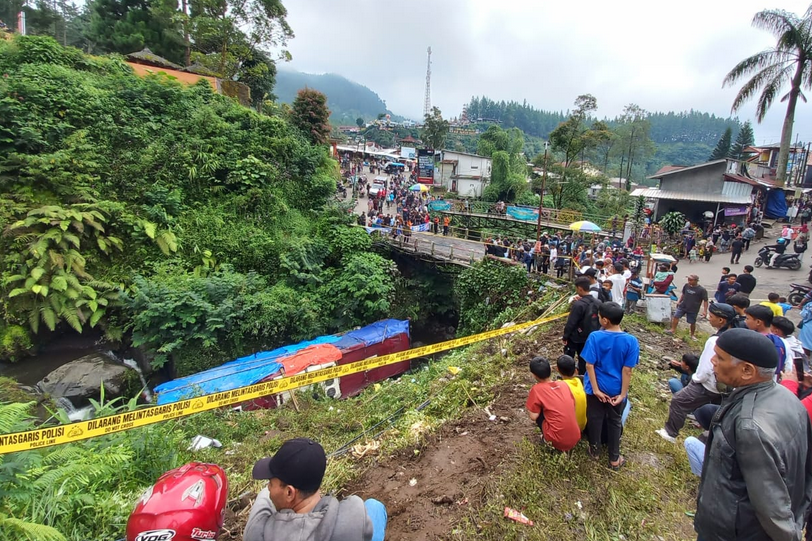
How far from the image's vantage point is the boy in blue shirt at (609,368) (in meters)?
3.36

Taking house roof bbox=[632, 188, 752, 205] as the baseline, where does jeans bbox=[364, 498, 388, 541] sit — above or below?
below

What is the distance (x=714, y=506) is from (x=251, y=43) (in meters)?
26.0

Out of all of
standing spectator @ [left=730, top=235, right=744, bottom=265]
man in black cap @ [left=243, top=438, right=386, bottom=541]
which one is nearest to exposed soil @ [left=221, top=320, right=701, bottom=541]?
man in black cap @ [left=243, top=438, right=386, bottom=541]

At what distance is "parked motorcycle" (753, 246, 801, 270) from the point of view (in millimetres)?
14125

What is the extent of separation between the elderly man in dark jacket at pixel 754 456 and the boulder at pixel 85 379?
11.6m

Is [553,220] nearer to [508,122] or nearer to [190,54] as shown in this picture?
[190,54]

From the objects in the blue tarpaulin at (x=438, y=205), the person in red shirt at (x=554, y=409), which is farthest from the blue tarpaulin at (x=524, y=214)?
the person in red shirt at (x=554, y=409)

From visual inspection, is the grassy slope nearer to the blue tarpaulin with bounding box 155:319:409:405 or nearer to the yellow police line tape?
the yellow police line tape

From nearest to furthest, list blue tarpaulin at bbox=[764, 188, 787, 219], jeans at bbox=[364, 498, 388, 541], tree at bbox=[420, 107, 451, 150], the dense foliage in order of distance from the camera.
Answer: jeans at bbox=[364, 498, 388, 541] < the dense foliage < blue tarpaulin at bbox=[764, 188, 787, 219] < tree at bbox=[420, 107, 451, 150]

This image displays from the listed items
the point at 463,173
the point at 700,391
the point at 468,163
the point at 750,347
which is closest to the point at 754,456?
the point at 750,347

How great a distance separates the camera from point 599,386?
11.4 feet

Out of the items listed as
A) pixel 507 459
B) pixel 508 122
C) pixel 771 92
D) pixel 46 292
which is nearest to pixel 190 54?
pixel 46 292

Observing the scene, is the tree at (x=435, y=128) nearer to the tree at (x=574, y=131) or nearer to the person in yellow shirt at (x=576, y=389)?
the tree at (x=574, y=131)

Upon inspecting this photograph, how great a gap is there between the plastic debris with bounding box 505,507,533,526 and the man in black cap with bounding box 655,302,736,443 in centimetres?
224
